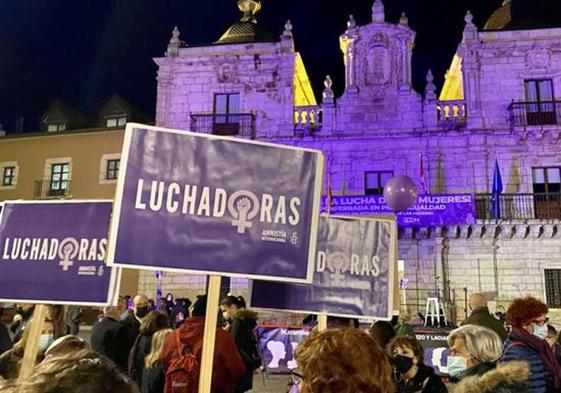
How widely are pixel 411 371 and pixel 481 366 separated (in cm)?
47

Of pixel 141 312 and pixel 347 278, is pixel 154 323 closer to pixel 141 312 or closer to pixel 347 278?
pixel 141 312

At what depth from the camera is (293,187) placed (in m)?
3.69

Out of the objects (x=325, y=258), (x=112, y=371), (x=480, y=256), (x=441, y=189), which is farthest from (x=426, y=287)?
(x=112, y=371)

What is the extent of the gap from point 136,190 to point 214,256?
641 millimetres

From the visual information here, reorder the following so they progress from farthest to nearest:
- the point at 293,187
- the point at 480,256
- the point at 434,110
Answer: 1. the point at 434,110
2. the point at 480,256
3. the point at 293,187

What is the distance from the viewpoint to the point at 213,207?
356 centimetres

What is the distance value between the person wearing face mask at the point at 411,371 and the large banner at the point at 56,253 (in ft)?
7.21

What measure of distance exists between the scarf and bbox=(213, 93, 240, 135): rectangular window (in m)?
20.0

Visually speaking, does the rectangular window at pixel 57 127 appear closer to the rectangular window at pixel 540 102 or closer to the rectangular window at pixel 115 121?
the rectangular window at pixel 115 121

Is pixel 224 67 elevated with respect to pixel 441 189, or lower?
elevated

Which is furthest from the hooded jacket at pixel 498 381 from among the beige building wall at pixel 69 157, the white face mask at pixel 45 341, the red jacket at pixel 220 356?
the beige building wall at pixel 69 157

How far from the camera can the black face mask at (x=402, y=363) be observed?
3.69 meters

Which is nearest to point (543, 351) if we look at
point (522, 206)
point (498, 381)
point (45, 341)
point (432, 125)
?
point (498, 381)

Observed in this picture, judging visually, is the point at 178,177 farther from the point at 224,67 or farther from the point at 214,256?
the point at 224,67
